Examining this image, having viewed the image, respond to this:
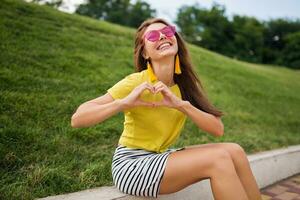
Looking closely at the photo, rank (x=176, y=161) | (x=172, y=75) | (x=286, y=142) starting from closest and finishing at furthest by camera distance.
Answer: (x=176, y=161), (x=172, y=75), (x=286, y=142)

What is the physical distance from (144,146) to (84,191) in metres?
0.54

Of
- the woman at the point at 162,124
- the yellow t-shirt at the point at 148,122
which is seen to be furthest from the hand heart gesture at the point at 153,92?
the yellow t-shirt at the point at 148,122

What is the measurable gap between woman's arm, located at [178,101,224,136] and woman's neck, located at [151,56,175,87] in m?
0.36

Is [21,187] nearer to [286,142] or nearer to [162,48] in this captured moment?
[162,48]

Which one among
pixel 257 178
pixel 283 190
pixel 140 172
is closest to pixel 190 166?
pixel 140 172

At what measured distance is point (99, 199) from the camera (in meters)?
2.52

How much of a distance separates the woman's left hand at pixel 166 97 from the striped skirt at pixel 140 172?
324 mm

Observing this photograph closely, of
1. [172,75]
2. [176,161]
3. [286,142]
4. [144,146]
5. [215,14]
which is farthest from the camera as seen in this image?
[215,14]

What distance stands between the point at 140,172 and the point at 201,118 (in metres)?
0.54

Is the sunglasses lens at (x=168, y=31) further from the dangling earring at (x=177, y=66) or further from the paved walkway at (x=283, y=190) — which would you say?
the paved walkway at (x=283, y=190)

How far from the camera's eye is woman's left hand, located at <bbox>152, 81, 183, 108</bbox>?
8.05ft

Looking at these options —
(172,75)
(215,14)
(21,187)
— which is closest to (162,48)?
A: (172,75)

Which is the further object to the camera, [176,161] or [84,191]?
[84,191]

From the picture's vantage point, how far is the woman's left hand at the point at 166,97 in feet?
8.05
